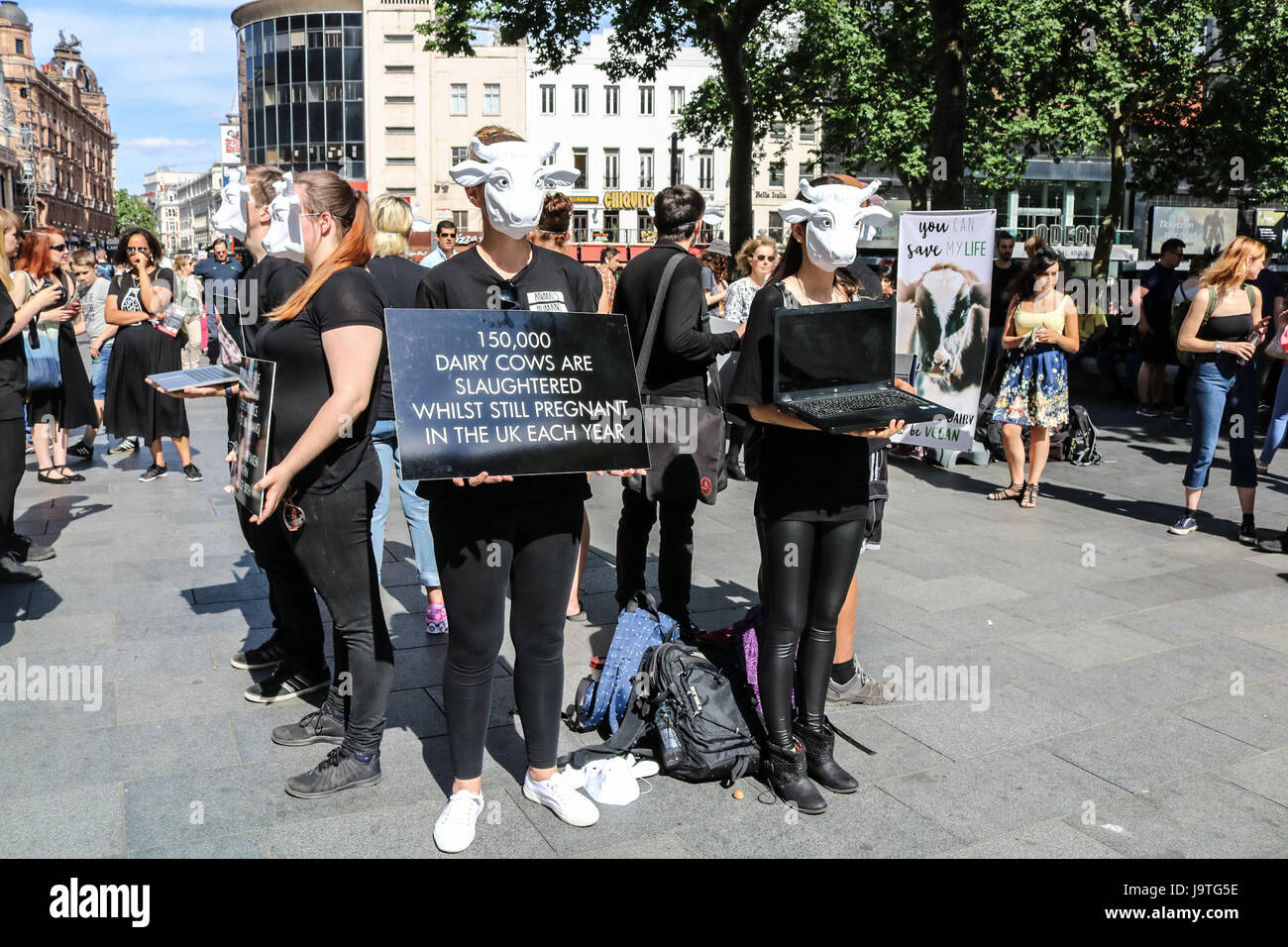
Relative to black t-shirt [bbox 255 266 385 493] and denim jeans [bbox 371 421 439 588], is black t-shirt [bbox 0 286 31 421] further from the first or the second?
black t-shirt [bbox 255 266 385 493]

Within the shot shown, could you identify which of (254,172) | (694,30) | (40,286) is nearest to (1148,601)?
(254,172)

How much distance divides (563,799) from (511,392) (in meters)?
1.32

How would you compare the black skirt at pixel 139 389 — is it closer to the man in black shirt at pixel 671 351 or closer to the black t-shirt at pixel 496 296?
the man in black shirt at pixel 671 351

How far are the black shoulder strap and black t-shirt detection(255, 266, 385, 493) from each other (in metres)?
1.39

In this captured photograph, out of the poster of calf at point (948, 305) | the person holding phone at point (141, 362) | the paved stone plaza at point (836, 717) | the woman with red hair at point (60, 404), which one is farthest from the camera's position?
the person holding phone at point (141, 362)

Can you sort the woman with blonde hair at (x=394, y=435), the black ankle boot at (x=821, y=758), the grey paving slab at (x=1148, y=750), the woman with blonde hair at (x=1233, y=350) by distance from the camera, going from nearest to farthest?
1. the black ankle boot at (x=821, y=758)
2. the grey paving slab at (x=1148, y=750)
3. the woman with blonde hair at (x=394, y=435)
4. the woman with blonde hair at (x=1233, y=350)

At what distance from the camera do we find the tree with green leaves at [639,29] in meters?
18.4

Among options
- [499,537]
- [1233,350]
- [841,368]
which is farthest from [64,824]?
[1233,350]

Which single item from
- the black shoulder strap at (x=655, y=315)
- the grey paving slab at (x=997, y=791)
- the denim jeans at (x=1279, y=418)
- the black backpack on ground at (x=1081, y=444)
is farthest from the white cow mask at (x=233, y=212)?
the black backpack on ground at (x=1081, y=444)

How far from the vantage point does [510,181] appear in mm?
3248

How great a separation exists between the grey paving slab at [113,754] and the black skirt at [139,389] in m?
5.51

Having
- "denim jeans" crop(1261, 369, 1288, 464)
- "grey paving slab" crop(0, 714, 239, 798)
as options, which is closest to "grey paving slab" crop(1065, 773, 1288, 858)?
"grey paving slab" crop(0, 714, 239, 798)
